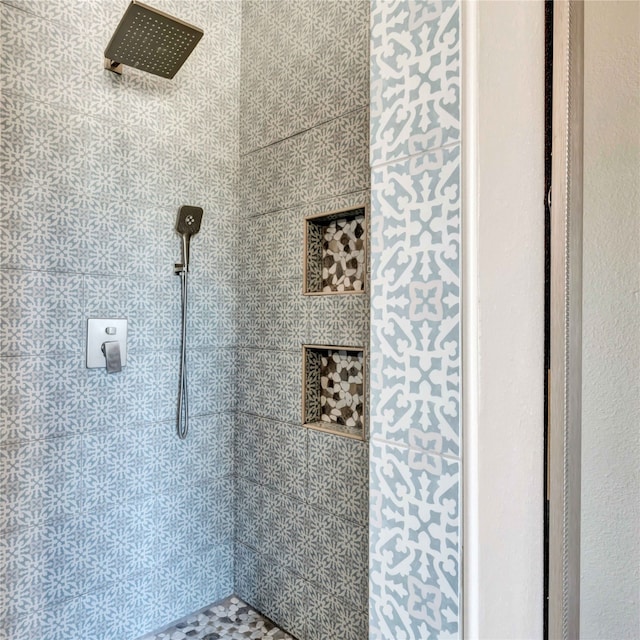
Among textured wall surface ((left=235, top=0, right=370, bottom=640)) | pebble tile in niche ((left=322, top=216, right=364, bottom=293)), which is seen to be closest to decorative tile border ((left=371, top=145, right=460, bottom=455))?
textured wall surface ((left=235, top=0, right=370, bottom=640))

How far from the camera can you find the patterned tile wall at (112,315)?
1.36 meters

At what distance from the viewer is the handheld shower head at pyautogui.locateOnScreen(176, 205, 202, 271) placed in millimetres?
1694

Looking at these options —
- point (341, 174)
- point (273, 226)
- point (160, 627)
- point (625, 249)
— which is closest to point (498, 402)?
point (625, 249)

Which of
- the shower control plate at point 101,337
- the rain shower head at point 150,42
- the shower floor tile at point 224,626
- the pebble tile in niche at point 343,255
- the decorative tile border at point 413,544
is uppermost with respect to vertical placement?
the rain shower head at point 150,42

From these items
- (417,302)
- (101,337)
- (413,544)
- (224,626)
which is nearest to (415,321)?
(417,302)

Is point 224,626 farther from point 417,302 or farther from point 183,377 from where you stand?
point 417,302

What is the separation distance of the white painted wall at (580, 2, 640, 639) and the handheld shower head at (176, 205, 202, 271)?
1351mm

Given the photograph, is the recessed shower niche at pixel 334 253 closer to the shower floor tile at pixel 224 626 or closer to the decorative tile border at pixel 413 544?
the decorative tile border at pixel 413 544

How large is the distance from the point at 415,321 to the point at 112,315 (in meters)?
1.32

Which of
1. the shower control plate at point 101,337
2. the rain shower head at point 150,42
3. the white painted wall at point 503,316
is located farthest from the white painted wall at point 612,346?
the shower control plate at point 101,337

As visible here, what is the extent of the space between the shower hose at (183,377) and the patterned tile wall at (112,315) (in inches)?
1.2

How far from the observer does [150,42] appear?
1.39 metres

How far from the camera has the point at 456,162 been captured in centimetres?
49

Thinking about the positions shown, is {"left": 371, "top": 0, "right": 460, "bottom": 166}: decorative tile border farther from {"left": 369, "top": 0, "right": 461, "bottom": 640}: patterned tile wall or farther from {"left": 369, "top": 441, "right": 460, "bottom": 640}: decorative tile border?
{"left": 369, "top": 441, "right": 460, "bottom": 640}: decorative tile border
